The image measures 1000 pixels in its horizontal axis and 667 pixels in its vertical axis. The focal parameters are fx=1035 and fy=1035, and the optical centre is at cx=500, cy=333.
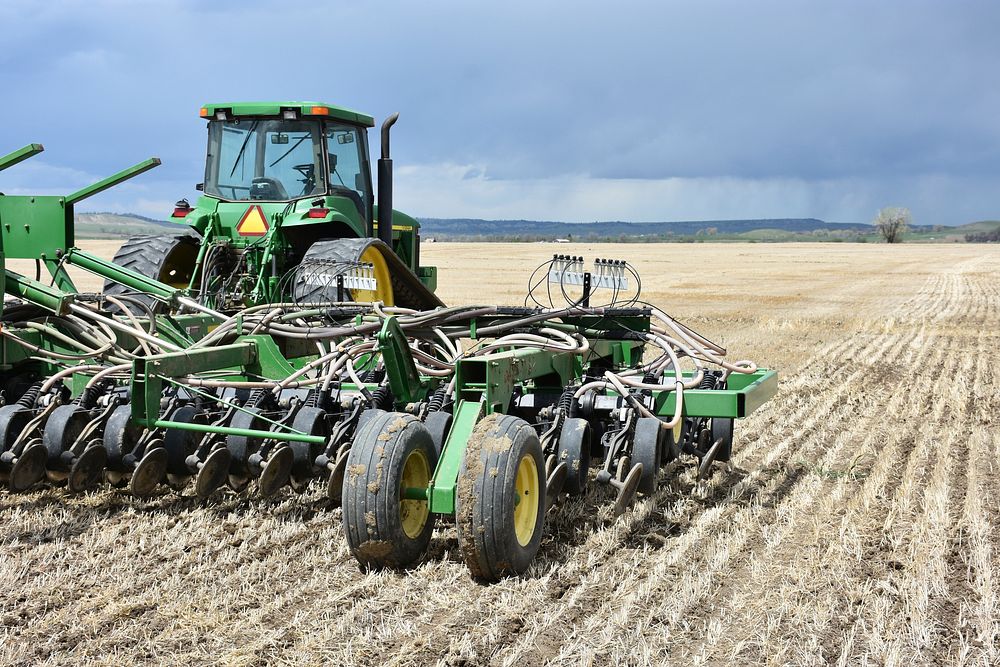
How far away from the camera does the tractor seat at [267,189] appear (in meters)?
8.24

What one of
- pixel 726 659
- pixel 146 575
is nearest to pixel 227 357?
pixel 146 575

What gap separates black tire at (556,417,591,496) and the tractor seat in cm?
415

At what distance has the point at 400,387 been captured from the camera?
198 inches

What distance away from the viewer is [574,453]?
190 inches

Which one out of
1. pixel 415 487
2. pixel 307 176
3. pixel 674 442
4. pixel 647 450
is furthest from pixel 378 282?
pixel 415 487

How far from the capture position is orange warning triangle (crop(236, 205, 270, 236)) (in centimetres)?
783

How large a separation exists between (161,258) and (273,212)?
36.8 inches

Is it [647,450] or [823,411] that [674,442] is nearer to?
[647,450]

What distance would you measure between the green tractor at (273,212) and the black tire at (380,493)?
133 inches

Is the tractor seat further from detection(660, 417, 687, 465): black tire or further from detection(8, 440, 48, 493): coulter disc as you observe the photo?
detection(660, 417, 687, 465): black tire

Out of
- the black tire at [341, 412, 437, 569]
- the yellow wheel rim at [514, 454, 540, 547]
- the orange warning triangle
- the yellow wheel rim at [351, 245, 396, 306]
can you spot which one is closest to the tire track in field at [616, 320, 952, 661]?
the yellow wheel rim at [514, 454, 540, 547]

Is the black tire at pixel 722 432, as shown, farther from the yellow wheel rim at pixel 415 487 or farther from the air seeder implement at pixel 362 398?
the yellow wheel rim at pixel 415 487

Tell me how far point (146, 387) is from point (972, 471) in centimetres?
475

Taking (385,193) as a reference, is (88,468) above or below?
below
